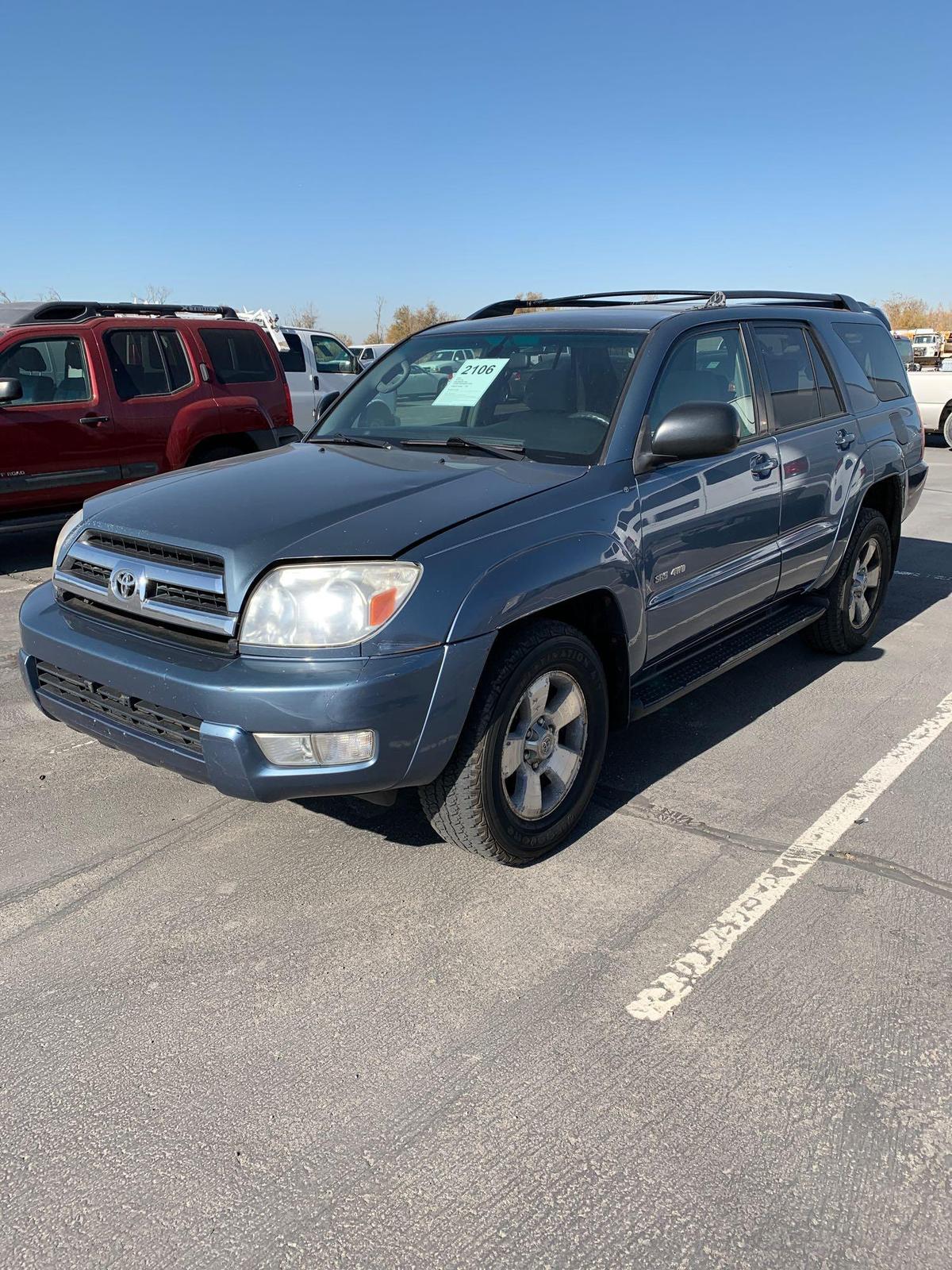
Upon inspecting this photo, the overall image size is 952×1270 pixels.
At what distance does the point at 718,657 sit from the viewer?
419 centimetres

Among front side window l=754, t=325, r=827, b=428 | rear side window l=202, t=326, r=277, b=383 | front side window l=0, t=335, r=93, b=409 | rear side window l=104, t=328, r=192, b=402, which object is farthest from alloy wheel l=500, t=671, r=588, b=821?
rear side window l=202, t=326, r=277, b=383

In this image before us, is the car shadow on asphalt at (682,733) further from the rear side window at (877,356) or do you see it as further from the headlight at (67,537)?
the rear side window at (877,356)

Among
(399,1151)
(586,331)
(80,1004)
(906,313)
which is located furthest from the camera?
(906,313)

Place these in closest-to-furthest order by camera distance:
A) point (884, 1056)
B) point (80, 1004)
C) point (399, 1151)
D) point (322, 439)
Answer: point (399, 1151), point (884, 1056), point (80, 1004), point (322, 439)

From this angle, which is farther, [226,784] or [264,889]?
[264,889]

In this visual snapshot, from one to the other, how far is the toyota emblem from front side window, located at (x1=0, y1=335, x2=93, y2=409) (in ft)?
16.6

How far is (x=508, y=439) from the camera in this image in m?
3.78

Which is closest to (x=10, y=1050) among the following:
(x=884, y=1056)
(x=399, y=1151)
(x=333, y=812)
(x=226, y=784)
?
(x=226, y=784)

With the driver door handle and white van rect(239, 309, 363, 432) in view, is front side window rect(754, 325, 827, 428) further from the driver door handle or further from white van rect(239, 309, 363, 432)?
white van rect(239, 309, 363, 432)

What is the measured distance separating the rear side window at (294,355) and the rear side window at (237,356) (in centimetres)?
404

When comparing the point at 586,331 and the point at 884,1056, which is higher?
the point at 586,331

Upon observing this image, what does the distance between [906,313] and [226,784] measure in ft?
241

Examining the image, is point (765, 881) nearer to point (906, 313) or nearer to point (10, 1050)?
point (10, 1050)

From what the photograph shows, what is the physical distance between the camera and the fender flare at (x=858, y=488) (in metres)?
5.05
